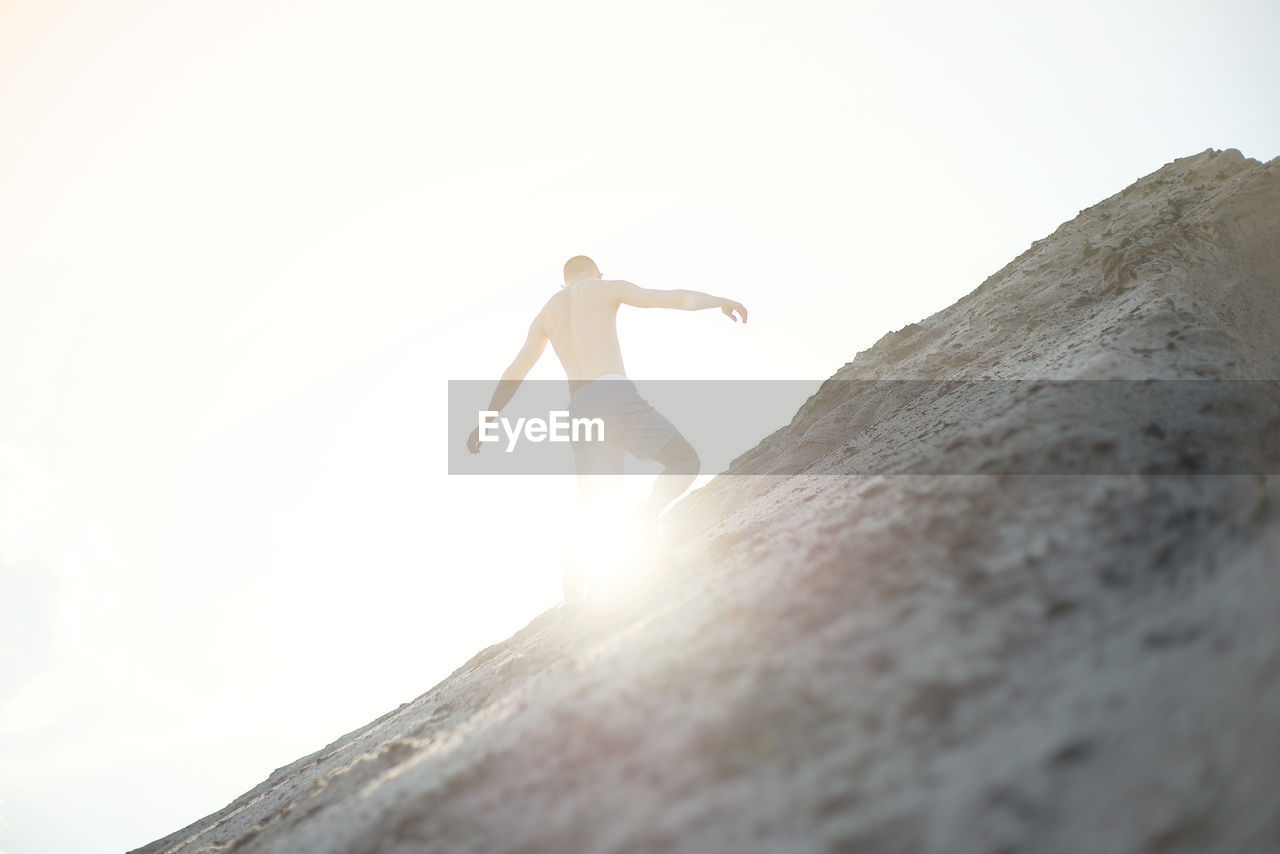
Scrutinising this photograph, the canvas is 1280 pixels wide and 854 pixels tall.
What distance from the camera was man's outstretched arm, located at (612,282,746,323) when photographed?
13.3ft


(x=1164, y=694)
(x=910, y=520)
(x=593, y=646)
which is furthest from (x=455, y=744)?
(x=1164, y=694)

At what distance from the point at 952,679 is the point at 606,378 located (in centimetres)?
271

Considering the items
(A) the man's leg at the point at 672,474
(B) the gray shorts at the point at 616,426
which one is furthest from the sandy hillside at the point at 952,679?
(B) the gray shorts at the point at 616,426

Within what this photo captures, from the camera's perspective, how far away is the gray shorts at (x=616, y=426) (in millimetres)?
3883

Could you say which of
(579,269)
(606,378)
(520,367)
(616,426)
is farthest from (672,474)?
(579,269)

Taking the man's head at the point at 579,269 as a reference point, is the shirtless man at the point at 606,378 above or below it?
below

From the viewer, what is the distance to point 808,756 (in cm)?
155

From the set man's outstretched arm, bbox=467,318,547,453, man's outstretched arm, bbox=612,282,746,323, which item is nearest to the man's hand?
man's outstretched arm, bbox=612,282,746,323

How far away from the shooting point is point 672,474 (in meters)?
3.87

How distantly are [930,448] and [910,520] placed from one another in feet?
2.88

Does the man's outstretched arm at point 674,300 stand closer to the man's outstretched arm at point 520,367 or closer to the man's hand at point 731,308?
the man's hand at point 731,308

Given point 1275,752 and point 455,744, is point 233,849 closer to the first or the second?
point 455,744

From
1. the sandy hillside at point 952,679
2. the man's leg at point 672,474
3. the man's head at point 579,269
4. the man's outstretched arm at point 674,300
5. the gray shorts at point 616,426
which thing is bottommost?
the sandy hillside at point 952,679

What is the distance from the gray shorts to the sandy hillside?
87 cm
